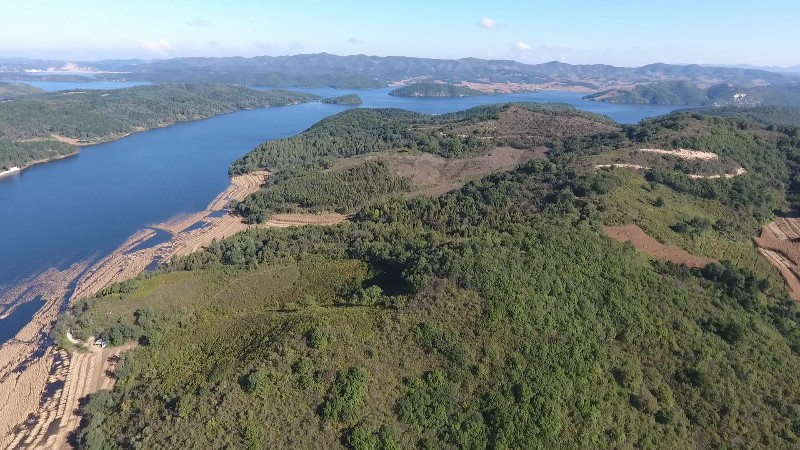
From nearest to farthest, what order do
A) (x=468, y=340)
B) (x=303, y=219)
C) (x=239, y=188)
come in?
(x=468, y=340) < (x=303, y=219) < (x=239, y=188)

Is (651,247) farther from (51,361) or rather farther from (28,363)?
(28,363)

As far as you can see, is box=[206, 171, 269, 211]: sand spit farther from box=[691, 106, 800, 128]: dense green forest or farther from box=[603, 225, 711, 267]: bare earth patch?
box=[691, 106, 800, 128]: dense green forest

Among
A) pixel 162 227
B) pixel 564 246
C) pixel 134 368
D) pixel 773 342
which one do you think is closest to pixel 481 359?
pixel 564 246

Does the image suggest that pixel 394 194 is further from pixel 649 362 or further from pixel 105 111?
pixel 105 111

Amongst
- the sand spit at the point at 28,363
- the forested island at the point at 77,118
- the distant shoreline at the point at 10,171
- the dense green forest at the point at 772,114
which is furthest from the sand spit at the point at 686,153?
the forested island at the point at 77,118

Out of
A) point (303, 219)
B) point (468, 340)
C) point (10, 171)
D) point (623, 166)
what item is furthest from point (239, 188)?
point (468, 340)
